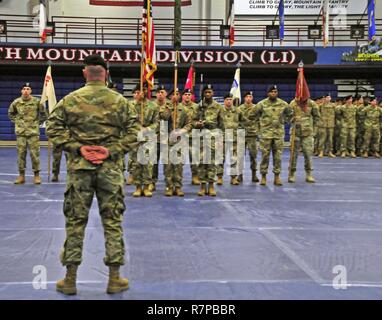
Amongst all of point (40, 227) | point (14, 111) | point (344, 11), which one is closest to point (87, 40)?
point (344, 11)

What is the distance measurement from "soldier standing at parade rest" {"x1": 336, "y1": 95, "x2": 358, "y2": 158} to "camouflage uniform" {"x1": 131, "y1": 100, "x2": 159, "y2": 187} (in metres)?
9.69

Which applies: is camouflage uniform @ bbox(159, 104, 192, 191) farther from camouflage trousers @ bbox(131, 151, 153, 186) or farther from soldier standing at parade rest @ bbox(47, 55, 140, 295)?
soldier standing at parade rest @ bbox(47, 55, 140, 295)

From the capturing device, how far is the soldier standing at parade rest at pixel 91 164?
4.14m

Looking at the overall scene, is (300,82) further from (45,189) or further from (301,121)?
(45,189)

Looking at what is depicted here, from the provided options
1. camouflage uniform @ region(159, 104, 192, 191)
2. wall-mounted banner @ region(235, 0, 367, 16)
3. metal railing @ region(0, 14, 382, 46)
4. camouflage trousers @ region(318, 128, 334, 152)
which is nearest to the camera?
camouflage uniform @ region(159, 104, 192, 191)

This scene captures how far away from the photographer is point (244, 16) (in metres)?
23.5

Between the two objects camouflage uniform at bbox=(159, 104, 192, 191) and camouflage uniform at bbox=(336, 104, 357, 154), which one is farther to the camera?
camouflage uniform at bbox=(336, 104, 357, 154)

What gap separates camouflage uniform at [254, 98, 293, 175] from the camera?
416 inches

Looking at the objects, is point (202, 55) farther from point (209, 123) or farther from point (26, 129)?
point (209, 123)

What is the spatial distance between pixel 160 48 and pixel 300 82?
9.59 metres

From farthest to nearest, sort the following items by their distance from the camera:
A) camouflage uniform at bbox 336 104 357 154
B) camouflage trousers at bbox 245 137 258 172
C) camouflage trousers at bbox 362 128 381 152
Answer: camouflage trousers at bbox 362 128 381 152 < camouflage uniform at bbox 336 104 357 154 < camouflage trousers at bbox 245 137 258 172

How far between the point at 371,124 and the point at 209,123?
9.58m

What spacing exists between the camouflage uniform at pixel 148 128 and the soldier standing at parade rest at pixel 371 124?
10.2 m

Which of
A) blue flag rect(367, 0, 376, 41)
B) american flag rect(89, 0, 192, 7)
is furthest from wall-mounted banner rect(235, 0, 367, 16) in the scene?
blue flag rect(367, 0, 376, 41)
